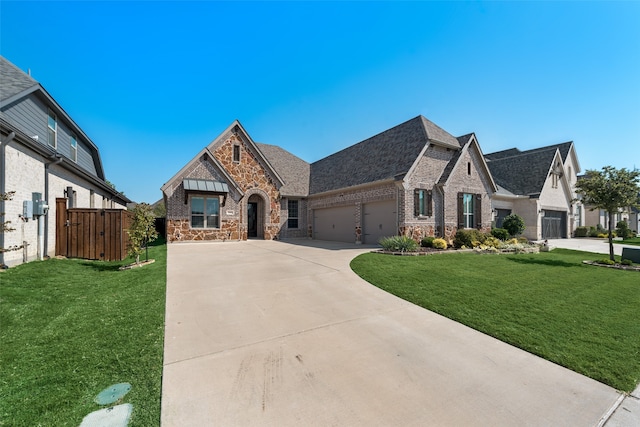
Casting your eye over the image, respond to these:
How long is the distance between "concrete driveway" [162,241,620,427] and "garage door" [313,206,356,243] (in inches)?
473

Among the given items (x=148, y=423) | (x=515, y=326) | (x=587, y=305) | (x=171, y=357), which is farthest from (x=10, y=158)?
(x=587, y=305)

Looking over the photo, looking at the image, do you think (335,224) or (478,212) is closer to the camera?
(478,212)

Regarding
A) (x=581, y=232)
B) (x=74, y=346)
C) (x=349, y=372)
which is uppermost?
(x=581, y=232)

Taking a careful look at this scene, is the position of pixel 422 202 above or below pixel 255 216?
above

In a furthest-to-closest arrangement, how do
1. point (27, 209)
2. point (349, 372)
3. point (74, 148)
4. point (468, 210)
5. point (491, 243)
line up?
point (468, 210)
point (74, 148)
point (491, 243)
point (27, 209)
point (349, 372)

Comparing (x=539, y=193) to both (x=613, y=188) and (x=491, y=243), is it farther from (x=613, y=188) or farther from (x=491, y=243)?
(x=613, y=188)

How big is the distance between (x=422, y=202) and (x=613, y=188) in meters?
7.36

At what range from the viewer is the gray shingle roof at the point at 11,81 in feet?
31.4

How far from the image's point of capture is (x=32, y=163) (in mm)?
8961

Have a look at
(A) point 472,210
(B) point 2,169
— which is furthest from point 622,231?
(B) point 2,169

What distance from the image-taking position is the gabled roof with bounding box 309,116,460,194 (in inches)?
599

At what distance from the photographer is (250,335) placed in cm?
414

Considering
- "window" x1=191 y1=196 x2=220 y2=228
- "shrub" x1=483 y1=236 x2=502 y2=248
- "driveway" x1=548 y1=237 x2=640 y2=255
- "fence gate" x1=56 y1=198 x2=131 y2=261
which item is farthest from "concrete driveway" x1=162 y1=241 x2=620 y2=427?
"driveway" x1=548 y1=237 x2=640 y2=255

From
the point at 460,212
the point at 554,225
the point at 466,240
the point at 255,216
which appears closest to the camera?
the point at 466,240
